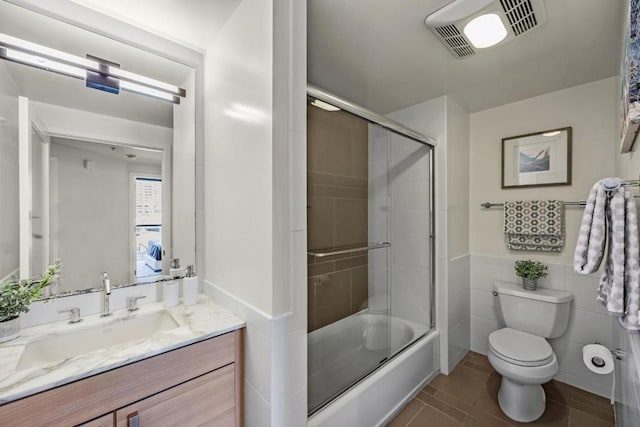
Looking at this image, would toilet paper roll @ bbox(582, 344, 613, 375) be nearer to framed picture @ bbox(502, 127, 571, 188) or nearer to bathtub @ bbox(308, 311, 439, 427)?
bathtub @ bbox(308, 311, 439, 427)

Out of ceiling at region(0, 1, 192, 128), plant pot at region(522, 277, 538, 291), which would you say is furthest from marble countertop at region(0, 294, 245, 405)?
plant pot at region(522, 277, 538, 291)

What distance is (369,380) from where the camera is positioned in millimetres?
1631

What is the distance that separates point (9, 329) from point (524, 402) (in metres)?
2.72

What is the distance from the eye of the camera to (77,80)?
1.33m

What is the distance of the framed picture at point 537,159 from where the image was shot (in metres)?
2.17

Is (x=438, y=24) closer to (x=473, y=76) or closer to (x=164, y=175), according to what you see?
(x=473, y=76)

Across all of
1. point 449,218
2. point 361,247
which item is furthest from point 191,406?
point 449,218

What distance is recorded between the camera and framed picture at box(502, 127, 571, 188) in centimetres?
217

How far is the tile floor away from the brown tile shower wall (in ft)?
2.48

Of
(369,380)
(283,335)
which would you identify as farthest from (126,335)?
(369,380)

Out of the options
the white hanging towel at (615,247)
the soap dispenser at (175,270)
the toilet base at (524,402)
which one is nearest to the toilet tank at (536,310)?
the toilet base at (524,402)

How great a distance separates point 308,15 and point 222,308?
5.06 feet

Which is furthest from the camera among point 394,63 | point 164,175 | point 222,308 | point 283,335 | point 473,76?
point 473,76

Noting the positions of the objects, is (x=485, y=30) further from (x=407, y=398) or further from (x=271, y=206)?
(x=407, y=398)
